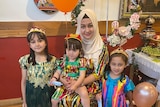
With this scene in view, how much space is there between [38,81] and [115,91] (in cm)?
65

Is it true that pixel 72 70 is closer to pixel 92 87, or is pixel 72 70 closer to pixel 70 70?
pixel 70 70

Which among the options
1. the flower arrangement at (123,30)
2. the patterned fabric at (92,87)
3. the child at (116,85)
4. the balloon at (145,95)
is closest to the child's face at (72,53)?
the patterned fabric at (92,87)

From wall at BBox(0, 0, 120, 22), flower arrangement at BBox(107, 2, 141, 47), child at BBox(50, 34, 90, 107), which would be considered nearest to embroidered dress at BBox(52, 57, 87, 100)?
child at BBox(50, 34, 90, 107)

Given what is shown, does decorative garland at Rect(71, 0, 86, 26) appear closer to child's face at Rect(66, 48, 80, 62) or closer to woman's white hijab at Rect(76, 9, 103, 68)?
woman's white hijab at Rect(76, 9, 103, 68)

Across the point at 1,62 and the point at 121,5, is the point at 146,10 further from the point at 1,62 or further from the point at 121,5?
the point at 1,62

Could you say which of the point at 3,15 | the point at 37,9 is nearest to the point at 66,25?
the point at 37,9

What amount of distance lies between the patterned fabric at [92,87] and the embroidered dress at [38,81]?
0.60ft

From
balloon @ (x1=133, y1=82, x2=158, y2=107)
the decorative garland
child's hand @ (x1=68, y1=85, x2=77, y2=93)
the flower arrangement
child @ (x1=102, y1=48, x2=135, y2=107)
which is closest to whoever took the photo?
balloon @ (x1=133, y1=82, x2=158, y2=107)

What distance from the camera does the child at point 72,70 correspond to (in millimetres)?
1546

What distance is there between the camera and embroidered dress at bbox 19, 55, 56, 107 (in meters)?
1.62

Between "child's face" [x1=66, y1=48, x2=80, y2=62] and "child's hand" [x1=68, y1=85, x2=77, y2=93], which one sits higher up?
"child's face" [x1=66, y1=48, x2=80, y2=62]

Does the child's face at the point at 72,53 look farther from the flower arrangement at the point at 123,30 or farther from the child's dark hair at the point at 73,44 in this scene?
the flower arrangement at the point at 123,30

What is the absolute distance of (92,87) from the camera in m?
1.66

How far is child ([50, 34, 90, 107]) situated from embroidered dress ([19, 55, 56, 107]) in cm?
8
